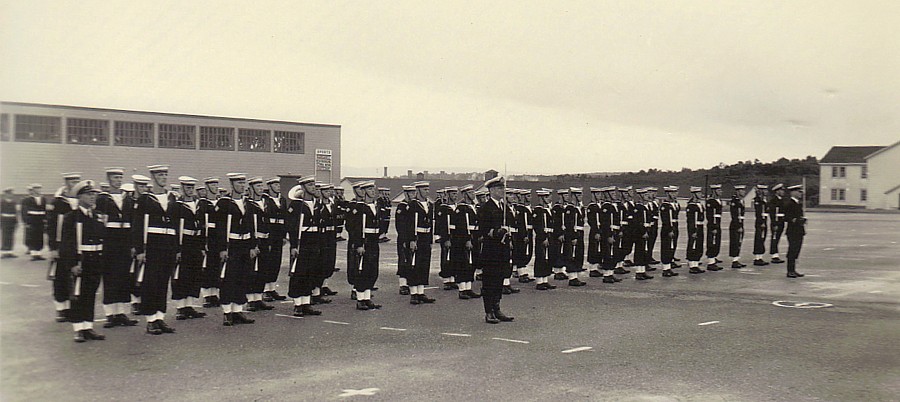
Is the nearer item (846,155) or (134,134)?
(134,134)

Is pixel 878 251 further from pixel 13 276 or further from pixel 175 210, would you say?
pixel 13 276

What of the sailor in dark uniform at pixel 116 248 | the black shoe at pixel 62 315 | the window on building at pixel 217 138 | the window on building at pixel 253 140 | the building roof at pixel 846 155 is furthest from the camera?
the building roof at pixel 846 155

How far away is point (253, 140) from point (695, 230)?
2859 centimetres

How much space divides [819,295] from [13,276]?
14.5 metres

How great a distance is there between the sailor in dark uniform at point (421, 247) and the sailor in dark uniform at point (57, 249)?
494cm

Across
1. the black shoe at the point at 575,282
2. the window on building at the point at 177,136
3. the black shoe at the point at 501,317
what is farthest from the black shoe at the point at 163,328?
the window on building at the point at 177,136

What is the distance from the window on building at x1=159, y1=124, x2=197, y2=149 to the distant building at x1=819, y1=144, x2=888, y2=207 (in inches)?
1767

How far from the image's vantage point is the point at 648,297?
40.3 ft

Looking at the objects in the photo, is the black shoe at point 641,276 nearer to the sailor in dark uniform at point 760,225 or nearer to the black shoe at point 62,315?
the sailor in dark uniform at point 760,225

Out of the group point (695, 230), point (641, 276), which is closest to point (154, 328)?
point (641, 276)

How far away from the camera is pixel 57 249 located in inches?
335

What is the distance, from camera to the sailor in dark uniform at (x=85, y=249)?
8.16 metres

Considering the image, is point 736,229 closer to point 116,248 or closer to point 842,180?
point 116,248

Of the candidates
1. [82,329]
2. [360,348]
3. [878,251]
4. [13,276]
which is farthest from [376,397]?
[878,251]
